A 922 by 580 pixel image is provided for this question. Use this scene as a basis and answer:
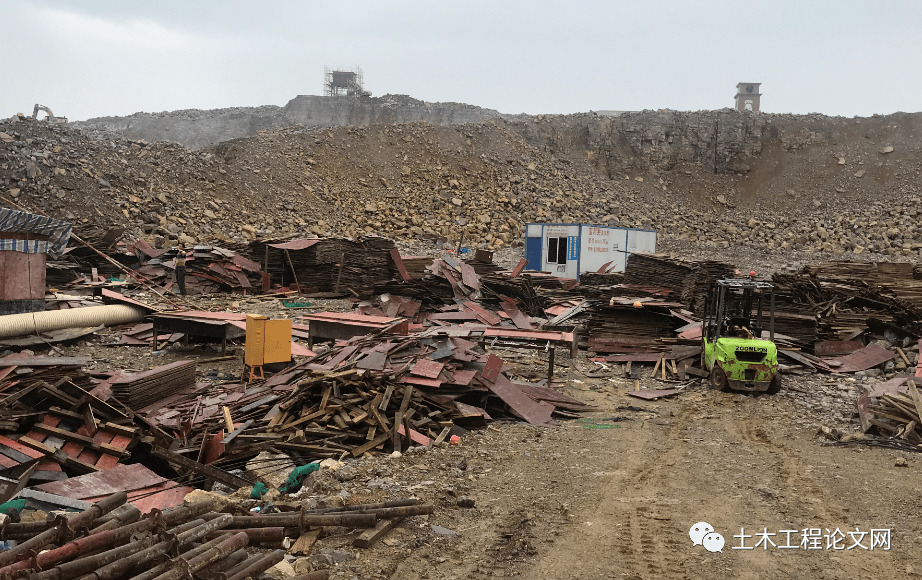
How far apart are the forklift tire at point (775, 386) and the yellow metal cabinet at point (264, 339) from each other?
25.9 feet

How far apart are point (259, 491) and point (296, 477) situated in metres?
0.37

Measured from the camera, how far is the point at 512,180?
44344 mm

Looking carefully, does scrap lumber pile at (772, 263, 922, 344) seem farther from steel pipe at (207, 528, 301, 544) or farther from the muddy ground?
steel pipe at (207, 528, 301, 544)

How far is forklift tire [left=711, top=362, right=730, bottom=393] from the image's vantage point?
11.0 meters

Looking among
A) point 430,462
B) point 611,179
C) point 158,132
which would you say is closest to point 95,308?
point 430,462

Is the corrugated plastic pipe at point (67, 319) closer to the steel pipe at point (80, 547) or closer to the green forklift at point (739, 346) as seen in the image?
the steel pipe at point (80, 547)

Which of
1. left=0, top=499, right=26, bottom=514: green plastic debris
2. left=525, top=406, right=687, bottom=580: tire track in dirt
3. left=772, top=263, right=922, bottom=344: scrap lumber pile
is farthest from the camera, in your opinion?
left=772, top=263, right=922, bottom=344: scrap lumber pile

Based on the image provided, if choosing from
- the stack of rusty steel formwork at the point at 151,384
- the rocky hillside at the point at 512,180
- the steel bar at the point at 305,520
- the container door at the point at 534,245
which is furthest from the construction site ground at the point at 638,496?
the rocky hillside at the point at 512,180

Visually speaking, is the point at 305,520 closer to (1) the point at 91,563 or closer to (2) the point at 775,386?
(1) the point at 91,563

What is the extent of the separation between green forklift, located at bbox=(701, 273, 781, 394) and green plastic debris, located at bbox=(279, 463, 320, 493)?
7.21 metres

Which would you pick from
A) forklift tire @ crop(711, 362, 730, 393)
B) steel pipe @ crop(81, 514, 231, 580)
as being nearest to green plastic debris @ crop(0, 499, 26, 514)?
steel pipe @ crop(81, 514, 231, 580)

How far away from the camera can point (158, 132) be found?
212 feet

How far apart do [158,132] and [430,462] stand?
220 ft

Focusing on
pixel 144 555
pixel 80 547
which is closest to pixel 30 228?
pixel 80 547
